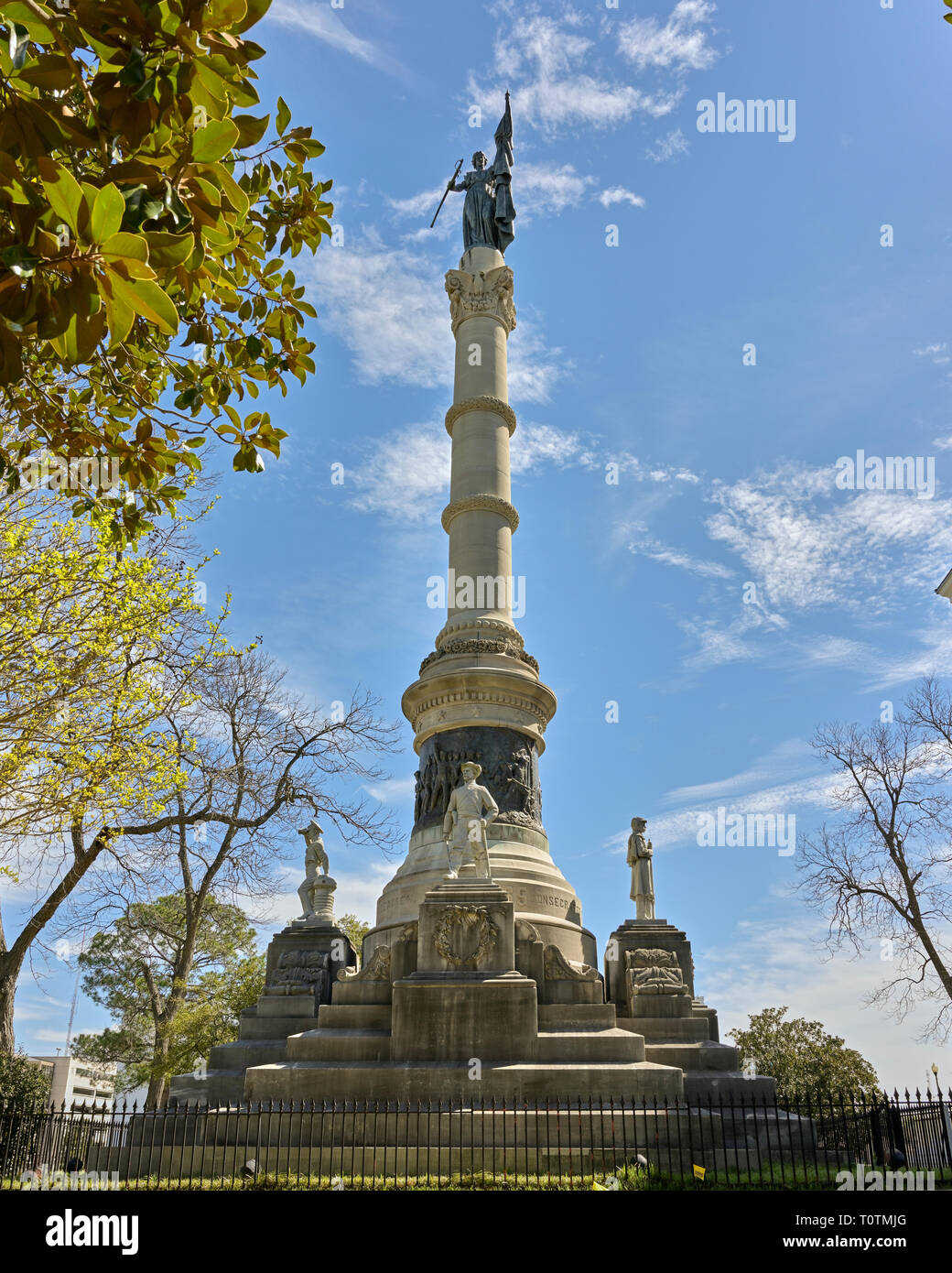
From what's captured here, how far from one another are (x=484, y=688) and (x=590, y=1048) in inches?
309

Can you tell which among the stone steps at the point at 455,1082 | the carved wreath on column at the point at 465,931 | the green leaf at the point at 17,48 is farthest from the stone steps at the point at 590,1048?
the green leaf at the point at 17,48

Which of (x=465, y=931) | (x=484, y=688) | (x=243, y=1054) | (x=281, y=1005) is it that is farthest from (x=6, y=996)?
(x=484, y=688)

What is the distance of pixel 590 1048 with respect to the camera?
14047mm

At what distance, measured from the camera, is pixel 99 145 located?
143 inches

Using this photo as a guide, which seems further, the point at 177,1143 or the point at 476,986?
the point at 476,986

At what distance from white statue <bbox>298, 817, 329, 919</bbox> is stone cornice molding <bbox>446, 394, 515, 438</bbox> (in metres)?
10.5

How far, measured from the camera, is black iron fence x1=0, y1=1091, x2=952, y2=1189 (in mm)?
10703

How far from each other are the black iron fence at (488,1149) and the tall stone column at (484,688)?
5.21 meters

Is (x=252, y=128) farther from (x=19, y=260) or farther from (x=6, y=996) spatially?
(x=6, y=996)

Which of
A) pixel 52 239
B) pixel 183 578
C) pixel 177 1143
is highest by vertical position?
pixel 183 578
